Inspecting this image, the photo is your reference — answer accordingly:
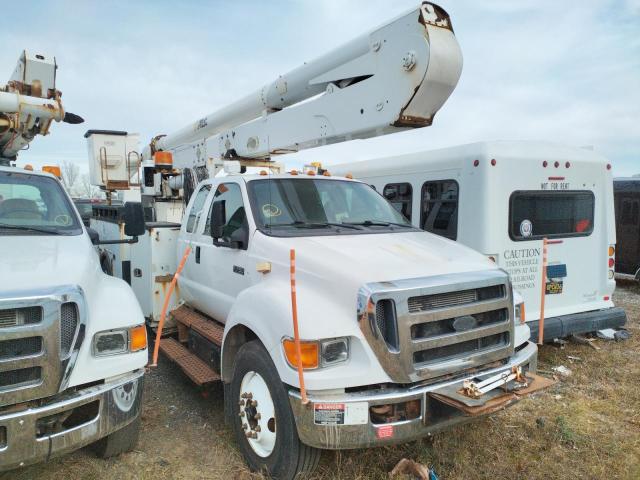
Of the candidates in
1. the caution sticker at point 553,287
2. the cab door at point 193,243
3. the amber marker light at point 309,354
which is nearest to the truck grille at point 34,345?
the amber marker light at point 309,354

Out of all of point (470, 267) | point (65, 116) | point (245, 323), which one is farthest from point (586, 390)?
point (65, 116)

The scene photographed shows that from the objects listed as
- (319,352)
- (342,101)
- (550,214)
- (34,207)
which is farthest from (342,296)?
(550,214)

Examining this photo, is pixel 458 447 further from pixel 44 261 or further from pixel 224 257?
pixel 44 261

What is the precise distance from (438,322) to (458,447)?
129 centimetres

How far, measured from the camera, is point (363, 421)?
280 cm

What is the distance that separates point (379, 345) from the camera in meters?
2.87

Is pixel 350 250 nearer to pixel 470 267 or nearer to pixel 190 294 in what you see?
pixel 470 267

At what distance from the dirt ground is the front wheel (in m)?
0.23

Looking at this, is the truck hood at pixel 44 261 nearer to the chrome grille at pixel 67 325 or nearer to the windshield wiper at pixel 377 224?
the chrome grille at pixel 67 325

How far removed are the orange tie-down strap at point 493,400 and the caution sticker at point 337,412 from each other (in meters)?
0.49

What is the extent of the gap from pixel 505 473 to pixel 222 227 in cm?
300

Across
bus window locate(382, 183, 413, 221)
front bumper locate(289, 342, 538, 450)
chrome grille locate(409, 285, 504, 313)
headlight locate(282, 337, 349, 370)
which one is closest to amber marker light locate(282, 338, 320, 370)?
headlight locate(282, 337, 349, 370)

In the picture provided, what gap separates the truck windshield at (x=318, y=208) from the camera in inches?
160

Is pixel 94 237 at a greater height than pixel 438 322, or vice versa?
pixel 94 237
